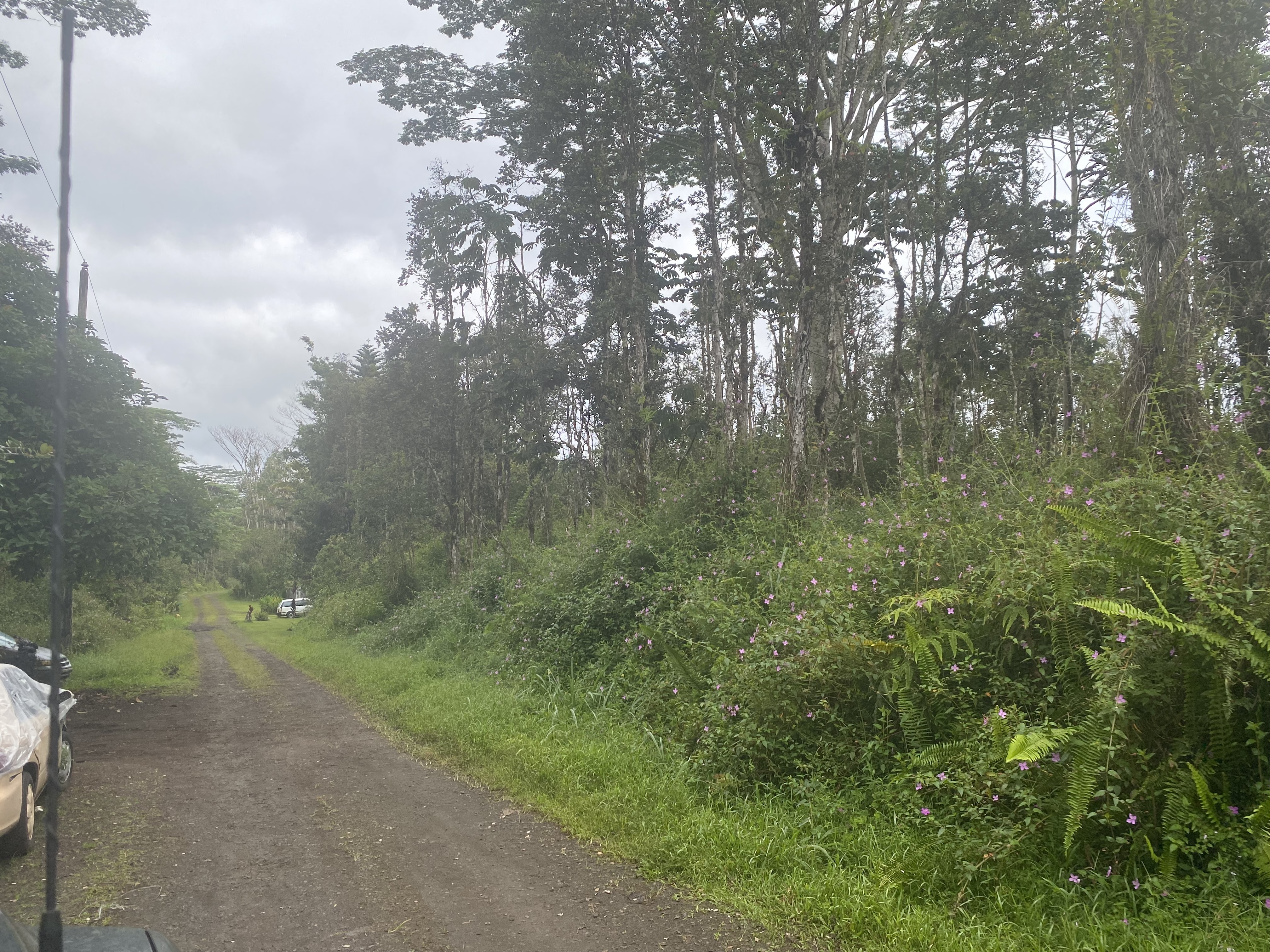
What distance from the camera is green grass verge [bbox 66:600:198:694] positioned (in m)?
14.0

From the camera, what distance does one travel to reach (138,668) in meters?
15.9

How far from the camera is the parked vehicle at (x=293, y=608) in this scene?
4191 centimetres

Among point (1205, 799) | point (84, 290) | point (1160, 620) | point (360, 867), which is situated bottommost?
point (360, 867)

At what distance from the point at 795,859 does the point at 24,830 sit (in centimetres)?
493

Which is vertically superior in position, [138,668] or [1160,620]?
[1160,620]

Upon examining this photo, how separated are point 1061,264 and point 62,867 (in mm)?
15439

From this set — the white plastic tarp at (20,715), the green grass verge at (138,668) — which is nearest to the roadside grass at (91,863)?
the white plastic tarp at (20,715)

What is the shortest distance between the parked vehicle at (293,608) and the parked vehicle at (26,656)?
102ft

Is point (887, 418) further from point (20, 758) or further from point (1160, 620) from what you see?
point (20, 758)

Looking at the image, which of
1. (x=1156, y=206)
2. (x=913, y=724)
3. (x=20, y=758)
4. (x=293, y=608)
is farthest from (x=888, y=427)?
(x=293, y=608)

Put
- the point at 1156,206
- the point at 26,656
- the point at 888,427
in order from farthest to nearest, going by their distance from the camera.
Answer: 1. the point at 888,427
2. the point at 26,656
3. the point at 1156,206

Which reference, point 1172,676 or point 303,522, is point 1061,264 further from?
point 303,522

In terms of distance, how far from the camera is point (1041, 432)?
23.9ft

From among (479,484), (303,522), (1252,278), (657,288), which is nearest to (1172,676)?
(1252,278)
